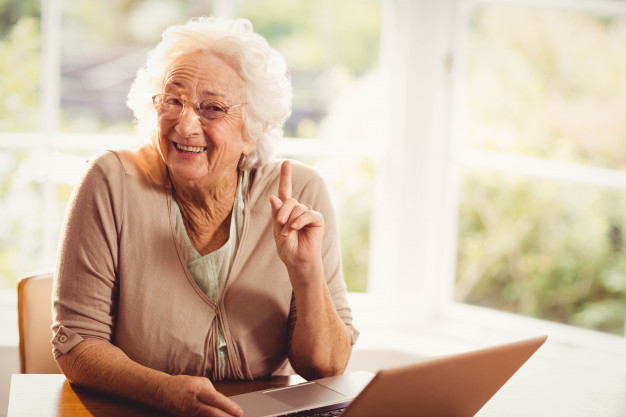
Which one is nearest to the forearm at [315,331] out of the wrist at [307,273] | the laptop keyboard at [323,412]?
the wrist at [307,273]

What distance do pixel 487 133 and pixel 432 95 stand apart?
0.27 m

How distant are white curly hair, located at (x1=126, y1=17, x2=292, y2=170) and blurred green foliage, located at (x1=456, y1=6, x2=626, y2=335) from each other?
1246mm

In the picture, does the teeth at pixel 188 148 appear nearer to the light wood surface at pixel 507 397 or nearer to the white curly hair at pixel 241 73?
the white curly hair at pixel 241 73

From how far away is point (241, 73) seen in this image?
1643 millimetres

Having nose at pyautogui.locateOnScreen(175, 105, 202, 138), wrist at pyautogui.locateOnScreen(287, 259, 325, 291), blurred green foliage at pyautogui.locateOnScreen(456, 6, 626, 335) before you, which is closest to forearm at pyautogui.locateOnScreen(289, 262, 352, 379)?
wrist at pyautogui.locateOnScreen(287, 259, 325, 291)

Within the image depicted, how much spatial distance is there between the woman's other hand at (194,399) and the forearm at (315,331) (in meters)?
0.37

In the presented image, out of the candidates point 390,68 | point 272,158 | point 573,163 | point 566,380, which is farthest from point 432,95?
point 566,380

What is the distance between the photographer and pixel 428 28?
2.70m

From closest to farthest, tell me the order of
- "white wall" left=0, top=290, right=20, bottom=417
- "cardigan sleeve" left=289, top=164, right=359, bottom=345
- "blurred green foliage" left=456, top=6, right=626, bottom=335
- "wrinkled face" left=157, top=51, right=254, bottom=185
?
"wrinkled face" left=157, top=51, right=254, bottom=185 < "cardigan sleeve" left=289, top=164, right=359, bottom=345 < "white wall" left=0, top=290, right=20, bottom=417 < "blurred green foliage" left=456, top=6, right=626, bottom=335

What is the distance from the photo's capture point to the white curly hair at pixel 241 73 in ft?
5.37

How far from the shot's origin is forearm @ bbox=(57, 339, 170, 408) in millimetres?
1321

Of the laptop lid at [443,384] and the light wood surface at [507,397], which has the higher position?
the laptop lid at [443,384]

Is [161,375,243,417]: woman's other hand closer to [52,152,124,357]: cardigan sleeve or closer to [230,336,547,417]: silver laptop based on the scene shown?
[230,336,547,417]: silver laptop

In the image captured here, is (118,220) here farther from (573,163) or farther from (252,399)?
(573,163)
